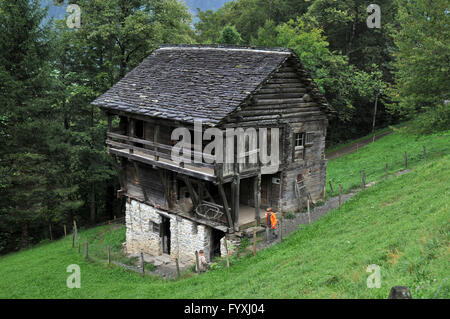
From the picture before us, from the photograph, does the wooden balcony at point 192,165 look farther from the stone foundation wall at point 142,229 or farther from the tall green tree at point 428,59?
the tall green tree at point 428,59

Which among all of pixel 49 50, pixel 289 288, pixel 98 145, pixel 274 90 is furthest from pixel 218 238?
pixel 49 50

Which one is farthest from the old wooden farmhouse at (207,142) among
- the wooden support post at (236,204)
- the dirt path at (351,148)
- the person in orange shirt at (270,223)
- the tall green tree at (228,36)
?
the dirt path at (351,148)

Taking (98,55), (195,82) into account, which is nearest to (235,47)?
(195,82)

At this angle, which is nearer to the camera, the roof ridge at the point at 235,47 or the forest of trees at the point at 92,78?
the roof ridge at the point at 235,47

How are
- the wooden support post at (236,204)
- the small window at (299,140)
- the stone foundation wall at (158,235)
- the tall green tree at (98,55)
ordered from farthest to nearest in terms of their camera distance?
the tall green tree at (98,55)
the small window at (299,140)
the stone foundation wall at (158,235)
the wooden support post at (236,204)

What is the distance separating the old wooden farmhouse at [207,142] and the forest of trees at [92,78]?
6.58 meters

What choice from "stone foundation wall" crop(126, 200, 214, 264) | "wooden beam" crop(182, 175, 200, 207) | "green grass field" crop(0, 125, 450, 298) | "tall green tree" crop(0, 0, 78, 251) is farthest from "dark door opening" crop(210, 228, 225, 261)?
"tall green tree" crop(0, 0, 78, 251)

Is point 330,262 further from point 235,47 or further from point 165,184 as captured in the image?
point 235,47

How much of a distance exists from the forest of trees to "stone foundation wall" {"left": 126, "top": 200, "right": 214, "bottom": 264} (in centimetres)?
662

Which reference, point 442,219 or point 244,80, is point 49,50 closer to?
point 244,80

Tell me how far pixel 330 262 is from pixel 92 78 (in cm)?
2415

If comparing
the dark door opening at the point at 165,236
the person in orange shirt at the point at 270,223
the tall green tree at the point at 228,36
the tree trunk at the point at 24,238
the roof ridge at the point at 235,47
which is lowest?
the tree trunk at the point at 24,238

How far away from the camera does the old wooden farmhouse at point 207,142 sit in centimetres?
1767

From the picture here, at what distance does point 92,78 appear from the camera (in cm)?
3053
